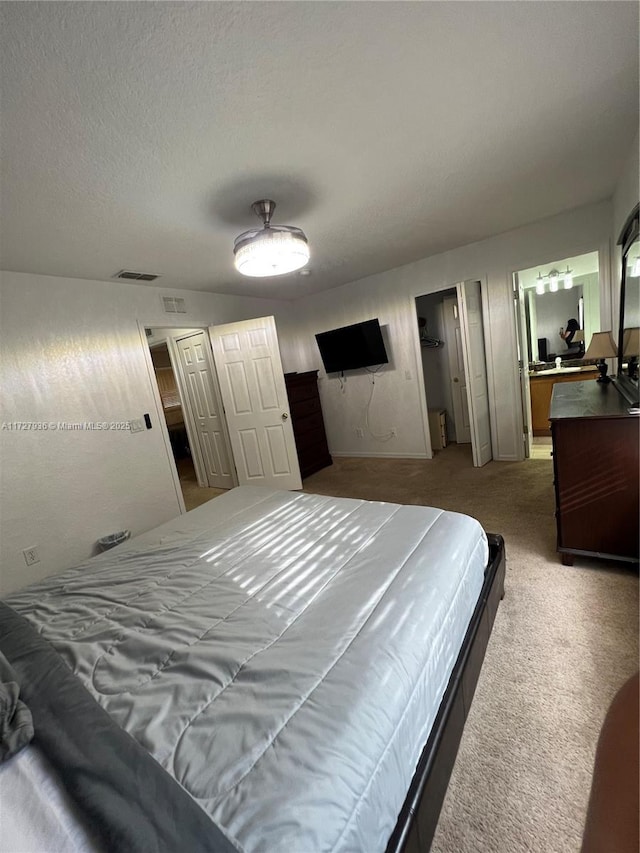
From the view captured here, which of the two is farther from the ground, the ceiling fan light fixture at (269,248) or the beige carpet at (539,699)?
the ceiling fan light fixture at (269,248)

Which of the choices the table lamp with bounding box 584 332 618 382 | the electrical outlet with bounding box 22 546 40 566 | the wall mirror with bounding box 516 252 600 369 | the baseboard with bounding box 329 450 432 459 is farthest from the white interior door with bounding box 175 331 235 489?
the wall mirror with bounding box 516 252 600 369

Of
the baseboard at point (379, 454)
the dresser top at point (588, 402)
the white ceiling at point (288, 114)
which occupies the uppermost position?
the white ceiling at point (288, 114)

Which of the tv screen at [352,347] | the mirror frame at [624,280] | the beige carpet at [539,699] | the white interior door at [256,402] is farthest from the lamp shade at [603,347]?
the white interior door at [256,402]

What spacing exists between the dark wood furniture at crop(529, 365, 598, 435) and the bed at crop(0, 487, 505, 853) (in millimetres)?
3767

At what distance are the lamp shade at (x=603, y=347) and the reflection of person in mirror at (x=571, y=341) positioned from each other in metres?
2.82

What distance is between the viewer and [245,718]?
0.80 m

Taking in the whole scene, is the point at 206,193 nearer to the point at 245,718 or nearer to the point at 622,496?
the point at 245,718

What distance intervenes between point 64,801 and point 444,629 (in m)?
1.02

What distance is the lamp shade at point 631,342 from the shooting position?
211 cm

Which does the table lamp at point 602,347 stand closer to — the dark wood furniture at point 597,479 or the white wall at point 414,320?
the dark wood furniture at point 597,479

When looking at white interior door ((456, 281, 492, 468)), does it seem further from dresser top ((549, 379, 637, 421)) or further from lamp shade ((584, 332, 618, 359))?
lamp shade ((584, 332, 618, 359))

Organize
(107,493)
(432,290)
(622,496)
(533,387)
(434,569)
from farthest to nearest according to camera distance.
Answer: (533,387) → (432,290) → (107,493) → (622,496) → (434,569)

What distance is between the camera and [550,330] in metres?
5.12

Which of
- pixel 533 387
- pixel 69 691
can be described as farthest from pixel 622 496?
pixel 533 387
